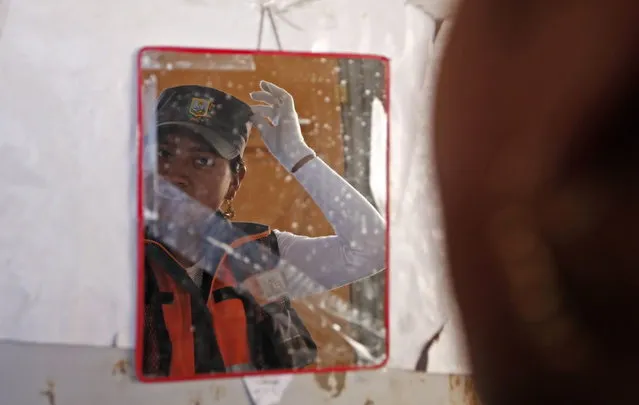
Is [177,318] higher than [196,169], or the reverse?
[196,169]

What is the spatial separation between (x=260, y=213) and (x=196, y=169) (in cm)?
7

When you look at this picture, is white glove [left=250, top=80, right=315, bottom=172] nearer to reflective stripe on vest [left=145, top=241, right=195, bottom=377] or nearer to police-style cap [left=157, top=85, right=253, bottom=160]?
police-style cap [left=157, top=85, right=253, bottom=160]

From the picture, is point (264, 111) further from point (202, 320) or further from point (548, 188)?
point (548, 188)

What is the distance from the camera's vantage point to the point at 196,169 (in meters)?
0.48

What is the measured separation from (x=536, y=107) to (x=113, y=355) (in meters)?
0.43

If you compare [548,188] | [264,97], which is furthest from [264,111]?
[548,188]

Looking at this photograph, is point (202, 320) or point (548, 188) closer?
point (548, 188)

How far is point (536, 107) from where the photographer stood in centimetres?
15

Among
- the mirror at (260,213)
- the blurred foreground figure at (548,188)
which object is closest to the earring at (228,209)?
the mirror at (260,213)

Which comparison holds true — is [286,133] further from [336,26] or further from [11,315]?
[11,315]

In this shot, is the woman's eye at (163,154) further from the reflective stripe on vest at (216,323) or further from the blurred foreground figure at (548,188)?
the blurred foreground figure at (548,188)

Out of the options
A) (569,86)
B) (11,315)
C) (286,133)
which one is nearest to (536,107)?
(569,86)

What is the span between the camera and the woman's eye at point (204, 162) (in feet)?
1.57

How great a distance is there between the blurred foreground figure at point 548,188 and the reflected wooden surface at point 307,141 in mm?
324
